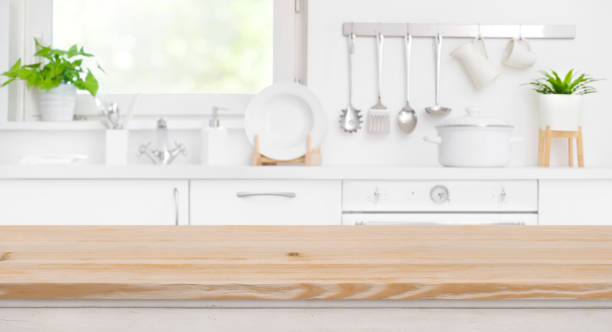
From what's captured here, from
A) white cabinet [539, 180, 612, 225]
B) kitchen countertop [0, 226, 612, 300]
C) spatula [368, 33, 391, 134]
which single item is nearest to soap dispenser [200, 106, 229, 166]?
Result: spatula [368, 33, 391, 134]

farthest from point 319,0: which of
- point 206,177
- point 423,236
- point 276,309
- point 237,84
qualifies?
point 276,309

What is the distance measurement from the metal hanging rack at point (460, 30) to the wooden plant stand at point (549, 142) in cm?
43

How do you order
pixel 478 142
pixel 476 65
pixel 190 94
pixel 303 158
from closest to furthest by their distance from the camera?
1. pixel 478 142
2. pixel 303 158
3. pixel 476 65
4. pixel 190 94

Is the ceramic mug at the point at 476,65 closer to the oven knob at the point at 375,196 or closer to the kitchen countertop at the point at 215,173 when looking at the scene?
A: the kitchen countertop at the point at 215,173

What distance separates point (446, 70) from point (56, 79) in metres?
1.68

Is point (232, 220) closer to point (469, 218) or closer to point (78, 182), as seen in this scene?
point (78, 182)

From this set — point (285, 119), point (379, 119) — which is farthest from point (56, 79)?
point (379, 119)

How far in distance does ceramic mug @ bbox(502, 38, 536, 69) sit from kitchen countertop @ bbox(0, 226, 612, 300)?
1.82 metres

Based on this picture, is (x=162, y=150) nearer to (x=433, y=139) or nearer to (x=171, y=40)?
(x=171, y=40)

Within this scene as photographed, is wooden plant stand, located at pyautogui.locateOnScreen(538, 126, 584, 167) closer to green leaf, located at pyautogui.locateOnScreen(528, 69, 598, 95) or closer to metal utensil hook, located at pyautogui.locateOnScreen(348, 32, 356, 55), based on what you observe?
green leaf, located at pyautogui.locateOnScreen(528, 69, 598, 95)

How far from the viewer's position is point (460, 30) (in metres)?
2.35

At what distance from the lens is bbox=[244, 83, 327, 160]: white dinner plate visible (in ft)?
7.02

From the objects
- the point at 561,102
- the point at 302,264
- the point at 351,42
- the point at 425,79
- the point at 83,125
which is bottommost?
the point at 302,264

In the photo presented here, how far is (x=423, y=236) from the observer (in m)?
0.62
